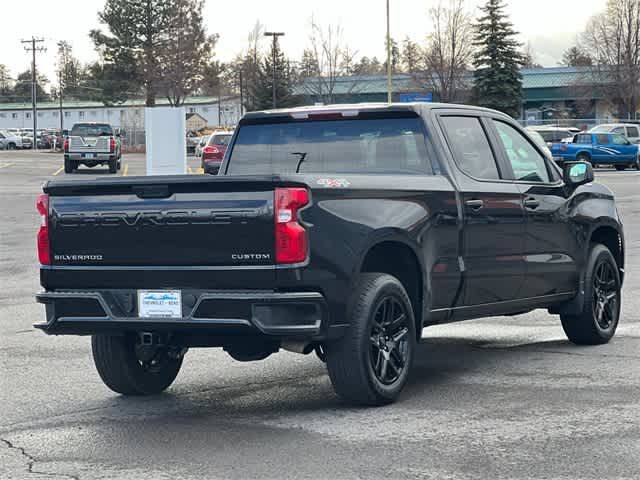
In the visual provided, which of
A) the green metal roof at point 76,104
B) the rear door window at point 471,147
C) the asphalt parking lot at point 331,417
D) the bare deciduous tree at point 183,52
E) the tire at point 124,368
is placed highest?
the bare deciduous tree at point 183,52

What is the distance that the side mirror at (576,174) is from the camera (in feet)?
32.1

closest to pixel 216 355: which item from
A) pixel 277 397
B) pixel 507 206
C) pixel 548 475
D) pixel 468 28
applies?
pixel 277 397

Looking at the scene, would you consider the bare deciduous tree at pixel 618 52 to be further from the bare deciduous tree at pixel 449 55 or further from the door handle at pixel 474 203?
the door handle at pixel 474 203

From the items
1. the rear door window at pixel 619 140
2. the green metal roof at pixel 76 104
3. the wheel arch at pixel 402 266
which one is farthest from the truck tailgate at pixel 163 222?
the green metal roof at pixel 76 104

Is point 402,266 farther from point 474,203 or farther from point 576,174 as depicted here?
point 576,174

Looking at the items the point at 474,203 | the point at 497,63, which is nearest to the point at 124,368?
the point at 474,203

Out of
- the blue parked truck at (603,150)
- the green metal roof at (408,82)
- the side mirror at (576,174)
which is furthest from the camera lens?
the green metal roof at (408,82)

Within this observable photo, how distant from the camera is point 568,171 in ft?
32.2

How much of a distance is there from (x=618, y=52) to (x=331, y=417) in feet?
317

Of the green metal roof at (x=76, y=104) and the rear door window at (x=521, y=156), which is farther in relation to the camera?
the green metal roof at (x=76, y=104)

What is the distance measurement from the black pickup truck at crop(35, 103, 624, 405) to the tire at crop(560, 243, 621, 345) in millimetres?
516

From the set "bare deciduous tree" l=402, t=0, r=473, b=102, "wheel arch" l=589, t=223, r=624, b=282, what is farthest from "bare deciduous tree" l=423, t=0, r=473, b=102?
"wheel arch" l=589, t=223, r=624, b=282

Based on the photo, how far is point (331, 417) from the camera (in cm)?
742

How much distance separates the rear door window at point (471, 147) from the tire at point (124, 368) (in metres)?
2.43
